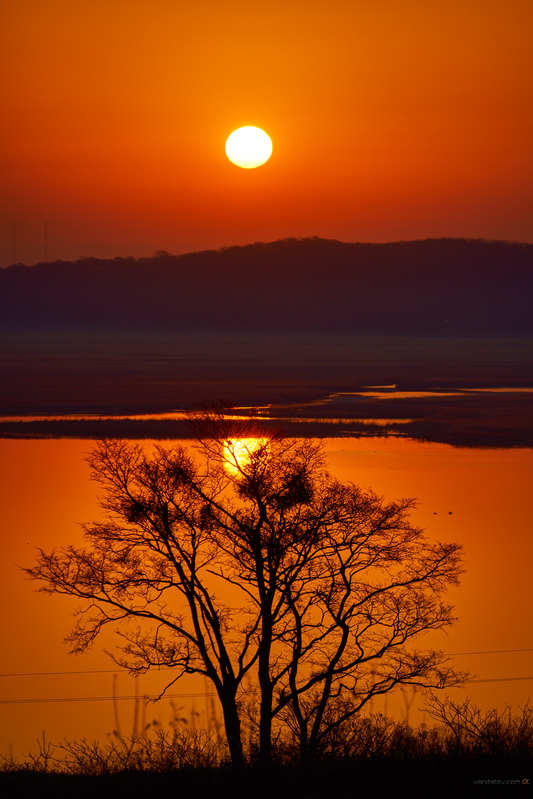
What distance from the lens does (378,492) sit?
4647cm

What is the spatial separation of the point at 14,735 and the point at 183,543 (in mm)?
9148

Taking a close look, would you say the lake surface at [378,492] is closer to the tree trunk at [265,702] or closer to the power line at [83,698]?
the power line at [83,698]

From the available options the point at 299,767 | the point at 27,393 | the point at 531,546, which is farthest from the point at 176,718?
the point at 27,393

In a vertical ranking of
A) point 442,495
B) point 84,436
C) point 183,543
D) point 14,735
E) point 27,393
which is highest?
point 27,393

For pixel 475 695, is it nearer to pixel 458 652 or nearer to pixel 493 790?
pixel 458 652

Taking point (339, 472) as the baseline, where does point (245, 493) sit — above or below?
below

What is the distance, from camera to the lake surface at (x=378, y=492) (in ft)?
86.8

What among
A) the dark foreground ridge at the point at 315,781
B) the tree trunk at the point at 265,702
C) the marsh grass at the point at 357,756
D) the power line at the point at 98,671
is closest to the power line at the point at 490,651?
the power line at the point at 98,671

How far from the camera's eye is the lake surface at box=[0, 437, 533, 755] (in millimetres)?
26453

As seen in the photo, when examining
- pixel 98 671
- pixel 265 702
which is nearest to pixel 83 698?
pixel 98 671

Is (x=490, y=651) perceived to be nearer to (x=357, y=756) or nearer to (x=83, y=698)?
(x=83, y=698)

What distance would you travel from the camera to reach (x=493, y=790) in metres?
14.7

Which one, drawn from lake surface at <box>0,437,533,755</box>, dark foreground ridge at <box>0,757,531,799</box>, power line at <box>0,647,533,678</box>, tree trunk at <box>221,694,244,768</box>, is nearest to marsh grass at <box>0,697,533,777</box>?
dark foreground ridge at <box>0,757,531,799</box>

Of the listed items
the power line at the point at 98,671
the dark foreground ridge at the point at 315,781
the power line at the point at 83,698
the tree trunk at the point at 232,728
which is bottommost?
the dark foreground ridge at the point at 315,781
